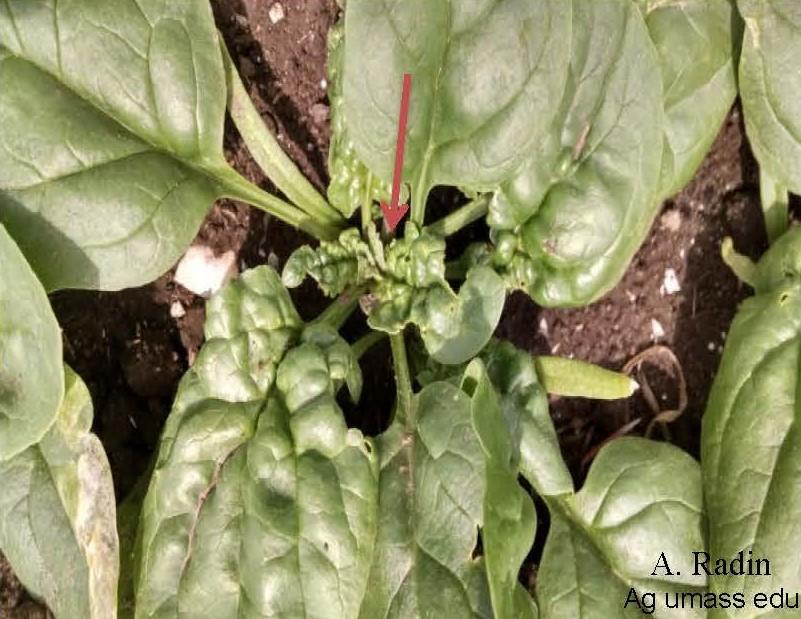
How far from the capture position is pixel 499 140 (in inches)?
50.1

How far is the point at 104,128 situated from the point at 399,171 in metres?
0.36

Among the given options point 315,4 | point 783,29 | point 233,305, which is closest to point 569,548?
point 233,305

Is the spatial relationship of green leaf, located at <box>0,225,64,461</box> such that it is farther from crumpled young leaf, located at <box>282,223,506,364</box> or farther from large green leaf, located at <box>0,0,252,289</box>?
crumpled young leaf, located at <box>282,223,506,364</box>

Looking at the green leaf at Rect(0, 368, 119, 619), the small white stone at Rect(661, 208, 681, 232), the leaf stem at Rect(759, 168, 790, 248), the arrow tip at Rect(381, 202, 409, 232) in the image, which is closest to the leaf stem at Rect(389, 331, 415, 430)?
the arrow tip at Rect(381, 202, 409, 232)

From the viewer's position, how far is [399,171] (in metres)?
1.33

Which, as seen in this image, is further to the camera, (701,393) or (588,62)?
(701,393)

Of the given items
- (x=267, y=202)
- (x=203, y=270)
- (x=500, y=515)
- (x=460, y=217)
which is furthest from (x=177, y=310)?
(x=500, y=515)

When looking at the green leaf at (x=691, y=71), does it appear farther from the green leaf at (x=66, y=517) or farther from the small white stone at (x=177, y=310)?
the green leaf at (x=66, y=517)

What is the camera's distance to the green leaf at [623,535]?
1362 millimetres

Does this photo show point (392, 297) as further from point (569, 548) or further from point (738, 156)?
point (738, 156)

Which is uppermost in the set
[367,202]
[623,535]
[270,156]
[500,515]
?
[270,156]

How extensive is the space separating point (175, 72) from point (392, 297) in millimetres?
399

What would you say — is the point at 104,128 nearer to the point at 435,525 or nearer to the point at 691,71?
the point at 435,525

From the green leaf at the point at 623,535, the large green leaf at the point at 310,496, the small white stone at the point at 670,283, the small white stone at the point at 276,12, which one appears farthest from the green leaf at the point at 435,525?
the small white stone at the point at 276,12
